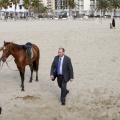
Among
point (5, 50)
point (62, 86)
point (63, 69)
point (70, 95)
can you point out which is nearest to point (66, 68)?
point (63, 69)

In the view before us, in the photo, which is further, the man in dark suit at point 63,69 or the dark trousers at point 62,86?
the dark trousers at point 62,86

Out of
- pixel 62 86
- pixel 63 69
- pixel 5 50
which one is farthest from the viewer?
pixel 5 50

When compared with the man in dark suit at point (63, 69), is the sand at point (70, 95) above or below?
below

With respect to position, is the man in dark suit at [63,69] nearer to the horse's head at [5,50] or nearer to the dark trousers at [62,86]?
the dark trousers at [62,86]

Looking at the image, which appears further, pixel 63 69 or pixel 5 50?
pixel 5 50

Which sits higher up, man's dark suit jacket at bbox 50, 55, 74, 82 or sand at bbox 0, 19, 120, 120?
man's dark suit jacket at bbox 50, 55, 74, 82

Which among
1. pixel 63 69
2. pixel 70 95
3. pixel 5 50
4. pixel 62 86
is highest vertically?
pixel 5 50

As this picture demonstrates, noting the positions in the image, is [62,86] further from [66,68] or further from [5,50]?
[5,50]

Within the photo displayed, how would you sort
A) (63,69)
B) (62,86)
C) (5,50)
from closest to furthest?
(63,69) < (62,86) < (5,50)

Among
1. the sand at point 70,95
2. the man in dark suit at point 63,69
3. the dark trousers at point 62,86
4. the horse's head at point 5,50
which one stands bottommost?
the sand at point 70,95

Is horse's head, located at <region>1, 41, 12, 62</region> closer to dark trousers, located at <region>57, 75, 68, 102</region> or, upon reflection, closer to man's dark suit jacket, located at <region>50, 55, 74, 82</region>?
man's dark suit jacket, located at <region>50, 55, 74, 82</region>

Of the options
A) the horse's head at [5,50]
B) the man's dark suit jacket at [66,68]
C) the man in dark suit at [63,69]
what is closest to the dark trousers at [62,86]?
the man in dark suit at [63,69]

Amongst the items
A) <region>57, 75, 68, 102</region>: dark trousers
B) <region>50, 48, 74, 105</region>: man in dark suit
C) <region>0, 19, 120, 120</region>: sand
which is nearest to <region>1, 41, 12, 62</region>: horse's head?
<region>0, 19, 120, 120</region>: sand

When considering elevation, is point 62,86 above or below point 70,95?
above
